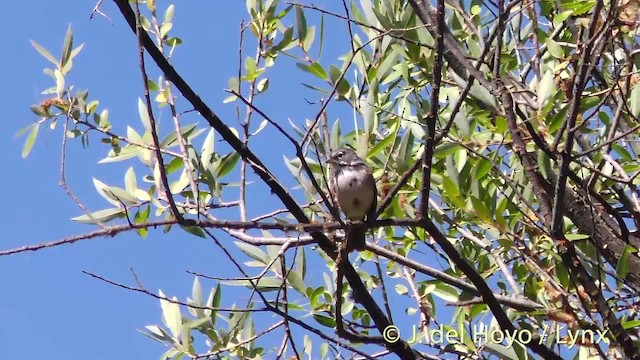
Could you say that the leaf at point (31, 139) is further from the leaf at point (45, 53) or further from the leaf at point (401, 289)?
the leaf at point (401, 289)

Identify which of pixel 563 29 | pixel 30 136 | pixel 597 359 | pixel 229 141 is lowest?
pixel 597 359

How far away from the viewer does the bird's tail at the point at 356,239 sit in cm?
342

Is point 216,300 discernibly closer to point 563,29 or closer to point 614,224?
point 614,224

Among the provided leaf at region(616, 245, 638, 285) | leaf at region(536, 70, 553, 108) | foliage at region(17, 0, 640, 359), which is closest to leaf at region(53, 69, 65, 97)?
foliage at region(17, 0, 640, 359)

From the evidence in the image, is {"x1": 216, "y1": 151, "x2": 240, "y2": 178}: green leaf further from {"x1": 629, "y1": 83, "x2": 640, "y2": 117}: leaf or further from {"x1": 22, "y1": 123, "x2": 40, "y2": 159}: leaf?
{"x1": 629, "y1": 83, "x2": 640, "y2": 117}: leaf

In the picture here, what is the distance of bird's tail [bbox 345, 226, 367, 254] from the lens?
3415mm

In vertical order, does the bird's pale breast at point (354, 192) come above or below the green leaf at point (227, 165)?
above

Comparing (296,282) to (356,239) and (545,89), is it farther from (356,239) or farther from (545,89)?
(545,89)

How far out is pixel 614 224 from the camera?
4.02 metres

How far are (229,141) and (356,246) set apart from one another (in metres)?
0.88

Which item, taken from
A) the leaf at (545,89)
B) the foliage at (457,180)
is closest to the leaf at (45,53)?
the foliage at (457,180)

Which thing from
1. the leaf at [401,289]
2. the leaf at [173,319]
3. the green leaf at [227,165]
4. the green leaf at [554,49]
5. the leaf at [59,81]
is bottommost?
the leaf at [173,319]

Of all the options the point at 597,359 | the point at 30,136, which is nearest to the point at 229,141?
the point at 30,136

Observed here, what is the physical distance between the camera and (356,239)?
363 centimetres
